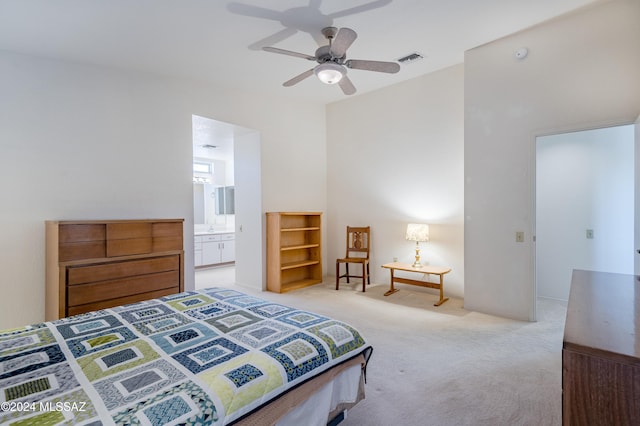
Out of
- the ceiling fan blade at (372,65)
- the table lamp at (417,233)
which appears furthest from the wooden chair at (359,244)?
the ceiling fan blade at (372,65)

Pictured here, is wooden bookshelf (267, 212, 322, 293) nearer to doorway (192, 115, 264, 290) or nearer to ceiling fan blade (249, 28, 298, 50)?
doorway (192, 115, 264, 290)

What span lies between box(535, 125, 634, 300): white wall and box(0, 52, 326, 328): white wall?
4536 mm

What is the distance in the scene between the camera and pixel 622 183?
3.84 metres

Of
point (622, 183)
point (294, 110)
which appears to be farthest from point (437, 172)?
point (294, 110)

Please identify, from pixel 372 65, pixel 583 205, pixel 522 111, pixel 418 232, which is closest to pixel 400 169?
pixel 418 232

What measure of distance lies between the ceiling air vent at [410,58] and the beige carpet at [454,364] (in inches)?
126

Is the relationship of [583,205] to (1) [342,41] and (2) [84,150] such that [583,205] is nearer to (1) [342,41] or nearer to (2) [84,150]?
(1) [342,41]

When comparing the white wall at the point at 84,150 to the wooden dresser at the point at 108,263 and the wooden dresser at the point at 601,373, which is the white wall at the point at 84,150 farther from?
the wooden dresser at the point at 601,373

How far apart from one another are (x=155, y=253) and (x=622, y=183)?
571 cm

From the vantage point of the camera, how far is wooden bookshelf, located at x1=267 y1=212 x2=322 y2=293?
16.0ft

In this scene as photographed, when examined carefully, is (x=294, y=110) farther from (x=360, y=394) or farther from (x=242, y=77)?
(x=360, y=394)

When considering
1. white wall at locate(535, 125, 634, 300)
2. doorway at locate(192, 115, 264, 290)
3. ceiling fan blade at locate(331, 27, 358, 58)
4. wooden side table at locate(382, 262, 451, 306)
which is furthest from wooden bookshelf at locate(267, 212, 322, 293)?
white wall at locate(535, 125, 634, 300)

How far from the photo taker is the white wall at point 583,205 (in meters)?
3.83

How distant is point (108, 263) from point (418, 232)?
150 inches
